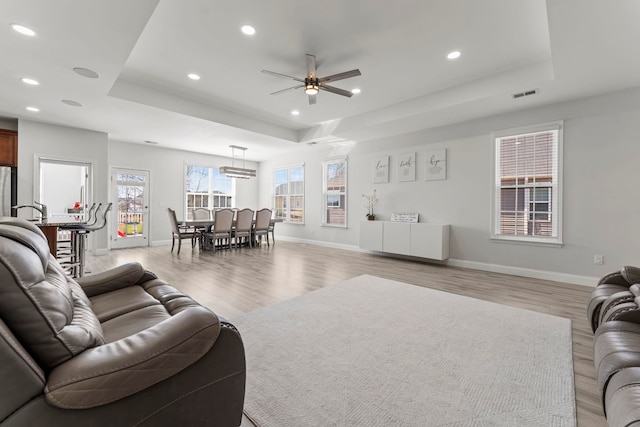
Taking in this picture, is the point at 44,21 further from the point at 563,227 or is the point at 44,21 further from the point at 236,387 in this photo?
the point at 563,227

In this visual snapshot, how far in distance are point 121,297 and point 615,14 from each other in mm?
4462

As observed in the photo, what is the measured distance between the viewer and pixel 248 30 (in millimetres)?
3121

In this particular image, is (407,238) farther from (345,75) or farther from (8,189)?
(8,189)

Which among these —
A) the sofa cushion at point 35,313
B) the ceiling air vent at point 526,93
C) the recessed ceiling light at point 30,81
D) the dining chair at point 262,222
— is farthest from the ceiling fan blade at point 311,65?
the dining chair at point 262,222

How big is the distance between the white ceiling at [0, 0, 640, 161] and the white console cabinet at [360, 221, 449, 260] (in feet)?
6.69

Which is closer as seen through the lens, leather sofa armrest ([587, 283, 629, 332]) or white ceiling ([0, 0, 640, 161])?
leather sofa armrest ([587, 283, 629, 332])

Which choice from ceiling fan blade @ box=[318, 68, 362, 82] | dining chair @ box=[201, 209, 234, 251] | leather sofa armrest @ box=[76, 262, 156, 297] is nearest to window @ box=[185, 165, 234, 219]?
dining chair @ box=[201, 209, 234, 251]

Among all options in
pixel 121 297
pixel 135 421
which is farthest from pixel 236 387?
pixel 121 297

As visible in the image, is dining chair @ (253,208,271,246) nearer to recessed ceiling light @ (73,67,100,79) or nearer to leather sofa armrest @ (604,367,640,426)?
recessed ceiling light @ (73,67,100,79)

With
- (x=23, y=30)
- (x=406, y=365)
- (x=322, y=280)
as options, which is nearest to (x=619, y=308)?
(x=406, y=365)

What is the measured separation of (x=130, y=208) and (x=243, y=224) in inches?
119

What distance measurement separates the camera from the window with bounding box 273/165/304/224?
8.74 metres

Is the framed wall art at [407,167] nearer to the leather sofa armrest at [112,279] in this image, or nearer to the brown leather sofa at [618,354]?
the brown leather sofa at [618,354]

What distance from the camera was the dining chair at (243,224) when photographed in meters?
7.28
